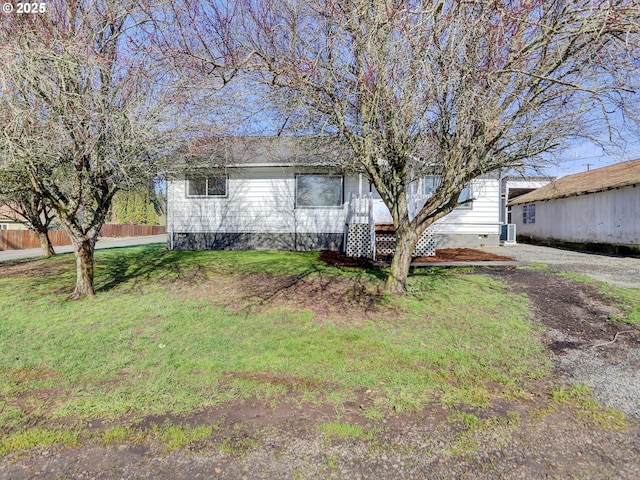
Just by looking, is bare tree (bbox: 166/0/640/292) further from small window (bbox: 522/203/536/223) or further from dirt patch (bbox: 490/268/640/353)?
small window (bbox: 522/203/536/223)

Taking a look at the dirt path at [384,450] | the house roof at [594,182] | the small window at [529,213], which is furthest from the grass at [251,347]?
the small window at [529,213]

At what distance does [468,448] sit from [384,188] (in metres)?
4.23

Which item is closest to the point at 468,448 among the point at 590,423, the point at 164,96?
the point at 590,423

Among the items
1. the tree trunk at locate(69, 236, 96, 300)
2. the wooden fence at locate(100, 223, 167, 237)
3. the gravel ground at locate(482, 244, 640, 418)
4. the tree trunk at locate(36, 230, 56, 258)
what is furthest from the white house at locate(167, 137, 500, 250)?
the wooden fence at locate(100, 223, 167, 237)

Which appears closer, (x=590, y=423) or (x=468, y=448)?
(x=468, y=448)

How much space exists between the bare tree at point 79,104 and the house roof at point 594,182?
1086 centimetres

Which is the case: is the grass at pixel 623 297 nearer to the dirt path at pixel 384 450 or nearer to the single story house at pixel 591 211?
the dirt path at pixel 384 450

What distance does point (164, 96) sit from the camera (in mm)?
5543

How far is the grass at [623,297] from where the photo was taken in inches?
197

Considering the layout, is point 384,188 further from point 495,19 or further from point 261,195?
point 261,195

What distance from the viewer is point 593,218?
46.8 ft

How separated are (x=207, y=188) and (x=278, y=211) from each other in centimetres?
279

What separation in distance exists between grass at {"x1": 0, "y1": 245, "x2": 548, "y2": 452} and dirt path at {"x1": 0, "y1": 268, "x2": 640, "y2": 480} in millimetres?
177

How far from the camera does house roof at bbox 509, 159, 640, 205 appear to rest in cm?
1293
